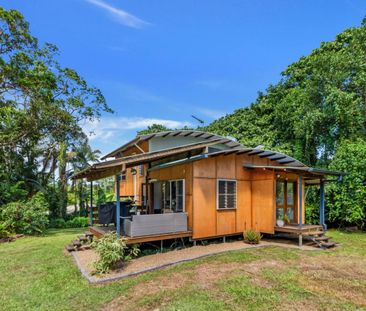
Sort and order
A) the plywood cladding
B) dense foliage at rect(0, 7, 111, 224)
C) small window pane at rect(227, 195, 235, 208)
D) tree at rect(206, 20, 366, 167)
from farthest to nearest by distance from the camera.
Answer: tree at rect(206, 20, 366, 167) < dense foliage at rect(0, 7, 111, 224) < small window pane at rect(227, 195, 235, 208) < the plywood cladding

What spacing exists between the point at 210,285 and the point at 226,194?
15.8 feet

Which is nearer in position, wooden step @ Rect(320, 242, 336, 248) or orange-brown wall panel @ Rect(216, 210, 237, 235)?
wooden step @ Rect(320, 242, 336, 248)

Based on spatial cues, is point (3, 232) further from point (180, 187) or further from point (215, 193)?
point (215, 193)

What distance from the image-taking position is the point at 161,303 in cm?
475

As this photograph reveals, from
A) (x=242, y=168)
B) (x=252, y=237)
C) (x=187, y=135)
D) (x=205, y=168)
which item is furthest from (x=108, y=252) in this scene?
(x=187, y=135)

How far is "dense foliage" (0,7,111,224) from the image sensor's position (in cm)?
1385

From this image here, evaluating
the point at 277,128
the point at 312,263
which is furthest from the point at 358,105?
the point at 312,263

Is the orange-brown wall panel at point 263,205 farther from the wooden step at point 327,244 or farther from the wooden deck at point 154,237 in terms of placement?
the wooden deck at point 154,237

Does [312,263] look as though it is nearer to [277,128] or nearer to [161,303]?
[161,303]

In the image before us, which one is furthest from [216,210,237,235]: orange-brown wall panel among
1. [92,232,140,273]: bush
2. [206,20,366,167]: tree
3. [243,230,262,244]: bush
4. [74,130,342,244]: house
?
[206,20,366,167]: tree

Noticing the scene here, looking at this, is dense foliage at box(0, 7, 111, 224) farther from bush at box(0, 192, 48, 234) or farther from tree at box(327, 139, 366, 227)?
tree at box(327, 139, 366, 227)

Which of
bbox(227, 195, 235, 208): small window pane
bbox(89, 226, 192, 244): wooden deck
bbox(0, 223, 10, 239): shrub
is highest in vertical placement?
bbox(227, 195, 235, 208): small window pane

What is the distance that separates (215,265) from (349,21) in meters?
19.1

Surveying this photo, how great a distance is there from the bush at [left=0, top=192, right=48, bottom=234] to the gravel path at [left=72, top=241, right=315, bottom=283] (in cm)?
630
